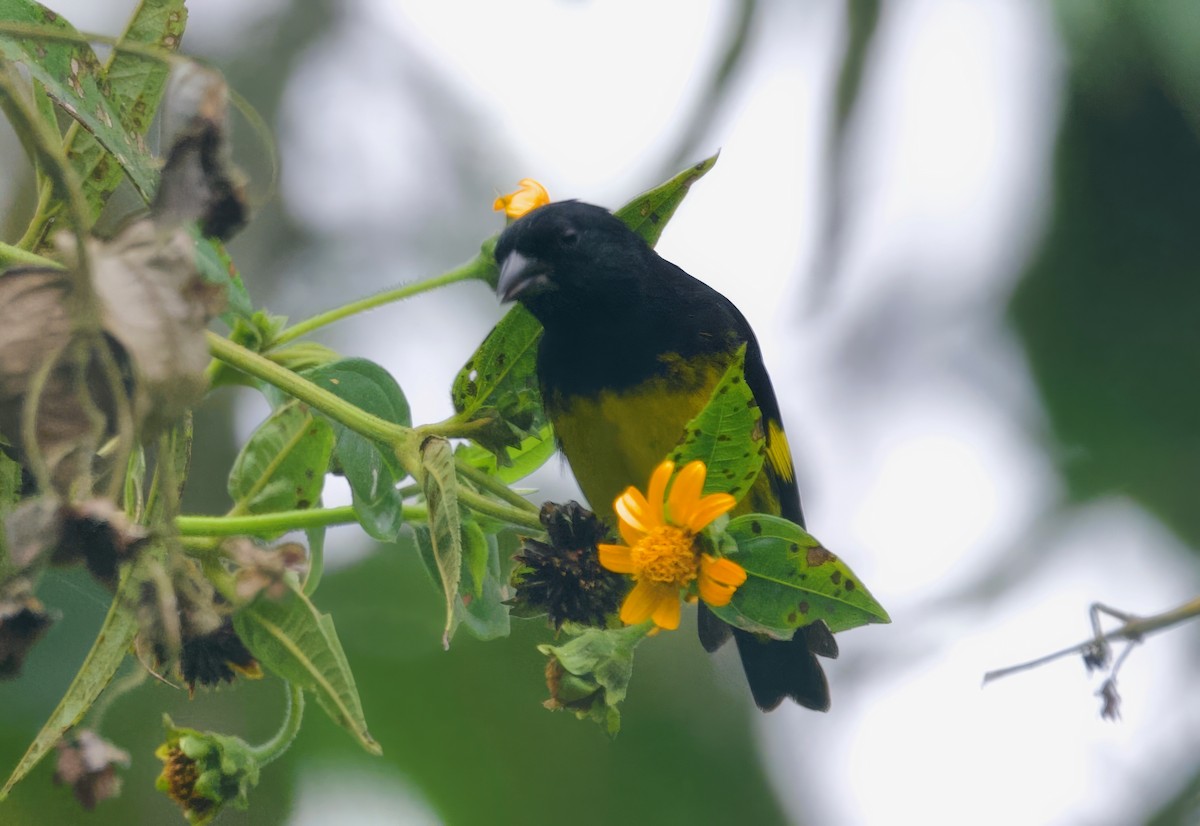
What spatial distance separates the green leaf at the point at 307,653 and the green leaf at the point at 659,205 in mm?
643

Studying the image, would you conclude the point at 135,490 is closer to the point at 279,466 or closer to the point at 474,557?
the point at 279,466

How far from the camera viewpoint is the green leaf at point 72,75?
1108mm

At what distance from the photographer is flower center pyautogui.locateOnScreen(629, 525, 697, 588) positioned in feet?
4.30

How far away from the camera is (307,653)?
1259 mm

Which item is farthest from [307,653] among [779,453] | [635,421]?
[779,453]

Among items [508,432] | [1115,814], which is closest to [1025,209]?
[1115,814]

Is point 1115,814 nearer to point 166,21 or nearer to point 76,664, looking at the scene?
point 76,664

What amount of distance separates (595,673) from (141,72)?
777mm

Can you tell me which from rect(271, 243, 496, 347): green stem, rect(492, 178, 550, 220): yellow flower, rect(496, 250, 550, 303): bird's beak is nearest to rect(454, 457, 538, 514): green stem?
rect(271, 243, 496, 347): green stem

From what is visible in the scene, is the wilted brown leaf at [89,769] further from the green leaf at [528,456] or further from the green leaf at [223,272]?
the green leaf at [528,456]

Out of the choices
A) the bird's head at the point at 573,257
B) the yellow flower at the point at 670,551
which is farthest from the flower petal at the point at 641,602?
the bird's head at the point at 573,257

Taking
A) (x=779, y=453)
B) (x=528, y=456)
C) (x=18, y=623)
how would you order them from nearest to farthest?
(x=18, y=623), (x=528, y=456), (x=779, y=453)

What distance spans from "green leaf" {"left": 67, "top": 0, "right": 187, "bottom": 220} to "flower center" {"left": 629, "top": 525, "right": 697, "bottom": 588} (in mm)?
644

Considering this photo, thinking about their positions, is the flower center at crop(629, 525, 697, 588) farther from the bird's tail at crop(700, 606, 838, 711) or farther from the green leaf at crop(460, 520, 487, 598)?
the bird's tail at crop(700, 606, 838, 711)
